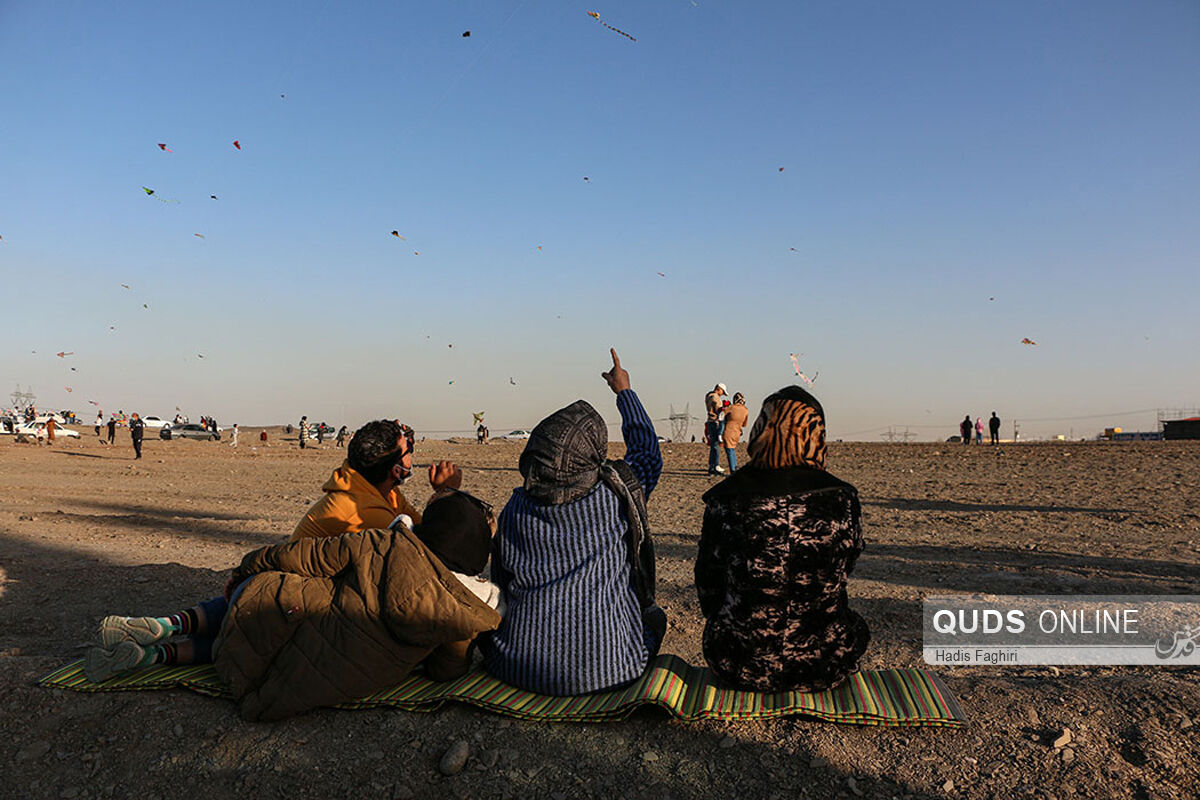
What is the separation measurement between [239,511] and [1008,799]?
40.4 ft

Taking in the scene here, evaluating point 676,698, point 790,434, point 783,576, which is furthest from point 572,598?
point 790,434

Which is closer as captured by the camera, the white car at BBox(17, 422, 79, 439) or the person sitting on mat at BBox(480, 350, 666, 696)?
the person sitting on mat at BBox(480, 350, 666, 696)

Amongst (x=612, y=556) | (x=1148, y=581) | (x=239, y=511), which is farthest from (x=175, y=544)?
(x=1148, y=581)

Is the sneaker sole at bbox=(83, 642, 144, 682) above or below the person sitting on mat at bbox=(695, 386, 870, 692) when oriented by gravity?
below

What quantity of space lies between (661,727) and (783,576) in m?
0.87

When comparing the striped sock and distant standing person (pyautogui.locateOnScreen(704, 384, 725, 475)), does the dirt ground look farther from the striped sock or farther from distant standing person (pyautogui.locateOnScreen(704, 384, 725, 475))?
distant standing person (pyautogui.locateOnScreen(704, 384, 725, 475))

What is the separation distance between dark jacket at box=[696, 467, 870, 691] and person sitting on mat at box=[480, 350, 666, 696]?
39 cm

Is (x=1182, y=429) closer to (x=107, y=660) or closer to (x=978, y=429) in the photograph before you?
(x=978, y=429)

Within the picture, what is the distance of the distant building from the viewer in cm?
3603

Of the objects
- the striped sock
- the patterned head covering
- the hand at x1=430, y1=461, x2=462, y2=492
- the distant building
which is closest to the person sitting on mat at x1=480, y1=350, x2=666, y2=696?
the patterned head covering

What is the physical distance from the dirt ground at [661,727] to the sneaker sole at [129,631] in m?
0.26

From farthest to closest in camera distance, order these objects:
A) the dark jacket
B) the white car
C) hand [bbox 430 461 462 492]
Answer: the white car, hand [bbox 430 461 462 492], the dark jacket

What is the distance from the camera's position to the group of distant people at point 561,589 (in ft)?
11.6

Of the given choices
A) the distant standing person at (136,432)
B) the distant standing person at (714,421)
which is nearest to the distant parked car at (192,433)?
the distant standing person at (136,432)
